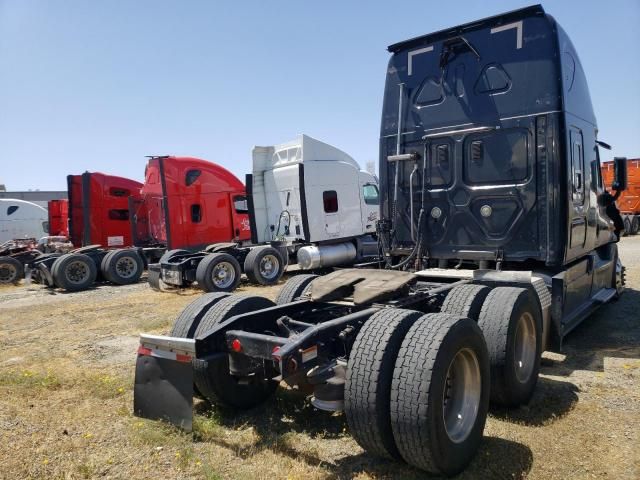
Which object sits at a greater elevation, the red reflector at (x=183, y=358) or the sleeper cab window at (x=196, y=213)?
the sleeper cab window at (x=196, y=213)

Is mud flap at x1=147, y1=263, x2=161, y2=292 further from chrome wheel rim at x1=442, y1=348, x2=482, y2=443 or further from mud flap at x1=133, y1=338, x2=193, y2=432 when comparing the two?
chrome wheel rim at x1=442, y1=348, x2=482, y2=443

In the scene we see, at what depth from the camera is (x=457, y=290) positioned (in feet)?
14.2

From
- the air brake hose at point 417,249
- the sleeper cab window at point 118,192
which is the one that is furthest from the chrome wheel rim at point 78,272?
the air brake hose at point 417,249

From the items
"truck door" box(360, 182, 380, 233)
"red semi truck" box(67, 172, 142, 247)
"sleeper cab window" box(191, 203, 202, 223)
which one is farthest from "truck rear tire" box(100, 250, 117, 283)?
"truck door" box(360, 182, 380, 233)

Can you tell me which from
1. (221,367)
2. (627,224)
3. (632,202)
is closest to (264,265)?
(221,367)

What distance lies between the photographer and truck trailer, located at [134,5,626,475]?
292 centimetres

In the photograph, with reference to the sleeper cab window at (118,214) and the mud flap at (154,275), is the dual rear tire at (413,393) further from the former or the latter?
the sleeper cab window at (118,214)

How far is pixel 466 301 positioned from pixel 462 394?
3.49ft

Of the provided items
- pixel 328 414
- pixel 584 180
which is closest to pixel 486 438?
pixel 328 414

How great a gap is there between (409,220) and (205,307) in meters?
2.91

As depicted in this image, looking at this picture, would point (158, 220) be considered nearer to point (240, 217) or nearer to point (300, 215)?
point (240, 217)

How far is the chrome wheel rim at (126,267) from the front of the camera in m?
13.0

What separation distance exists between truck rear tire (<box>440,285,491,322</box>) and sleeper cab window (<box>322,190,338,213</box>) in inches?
341

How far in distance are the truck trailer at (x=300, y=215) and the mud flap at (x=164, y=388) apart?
302 inches
